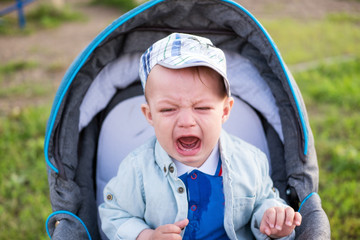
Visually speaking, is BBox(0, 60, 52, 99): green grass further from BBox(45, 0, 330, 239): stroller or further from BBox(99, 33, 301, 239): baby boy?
BBox(99, 33, 301, 239): baby boy

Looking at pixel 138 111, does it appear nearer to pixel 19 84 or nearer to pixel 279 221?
pixel 279 221

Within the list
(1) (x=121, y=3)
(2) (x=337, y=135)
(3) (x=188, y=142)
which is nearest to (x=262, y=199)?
(3) (x=188, y=142)

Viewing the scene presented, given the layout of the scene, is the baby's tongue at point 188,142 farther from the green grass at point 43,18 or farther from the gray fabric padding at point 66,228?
the green grass at point 43,18

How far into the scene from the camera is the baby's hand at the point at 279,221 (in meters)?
1.47

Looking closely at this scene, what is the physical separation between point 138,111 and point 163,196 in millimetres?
639

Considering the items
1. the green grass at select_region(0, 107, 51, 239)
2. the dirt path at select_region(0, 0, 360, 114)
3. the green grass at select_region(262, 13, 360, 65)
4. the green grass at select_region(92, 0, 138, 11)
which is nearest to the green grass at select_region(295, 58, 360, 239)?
the green grass at select_region(262, 13, 360, 65)

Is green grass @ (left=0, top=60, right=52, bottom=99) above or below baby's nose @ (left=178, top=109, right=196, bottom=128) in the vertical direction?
below

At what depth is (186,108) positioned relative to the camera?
1.47 metres

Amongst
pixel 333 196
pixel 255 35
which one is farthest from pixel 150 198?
pixel 333 196

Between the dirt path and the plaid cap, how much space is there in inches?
112

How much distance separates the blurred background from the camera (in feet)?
9.09

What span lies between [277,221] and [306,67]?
133 inches

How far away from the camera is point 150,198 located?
162 centimetres

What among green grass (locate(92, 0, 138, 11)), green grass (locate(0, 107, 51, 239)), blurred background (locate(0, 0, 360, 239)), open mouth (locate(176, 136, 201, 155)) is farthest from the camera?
green grass (locate(92, 0, 138, 11))
